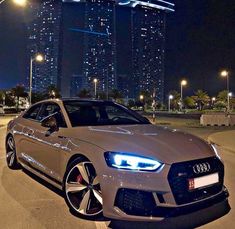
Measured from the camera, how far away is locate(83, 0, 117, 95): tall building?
93.9m

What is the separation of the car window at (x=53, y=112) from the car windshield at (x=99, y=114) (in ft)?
0.47

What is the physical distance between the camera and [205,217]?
4297 mm

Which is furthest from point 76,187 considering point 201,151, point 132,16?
point 132,16

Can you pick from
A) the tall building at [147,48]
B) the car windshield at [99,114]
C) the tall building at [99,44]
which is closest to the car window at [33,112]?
the car windshield at [99,114]

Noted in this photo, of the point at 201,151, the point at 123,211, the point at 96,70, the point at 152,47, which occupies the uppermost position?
the point at 152,47

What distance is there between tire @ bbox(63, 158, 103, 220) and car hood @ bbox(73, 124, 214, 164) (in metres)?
0.36

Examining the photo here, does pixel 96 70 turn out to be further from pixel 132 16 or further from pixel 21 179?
pixel 21 179

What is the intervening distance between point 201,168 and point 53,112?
2997 mm

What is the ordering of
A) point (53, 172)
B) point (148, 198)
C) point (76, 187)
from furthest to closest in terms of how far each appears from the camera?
point (53, 172), point (76, 187), point (148, 198)

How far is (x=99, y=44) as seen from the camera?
93.9 meters

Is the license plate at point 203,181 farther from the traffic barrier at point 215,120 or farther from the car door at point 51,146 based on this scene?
the traffic barrier at point 215,120

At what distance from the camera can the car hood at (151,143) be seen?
12.6ft

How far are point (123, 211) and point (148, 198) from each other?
0.32 meters

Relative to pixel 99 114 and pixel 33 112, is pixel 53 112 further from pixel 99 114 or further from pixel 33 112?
pixel 33 112
